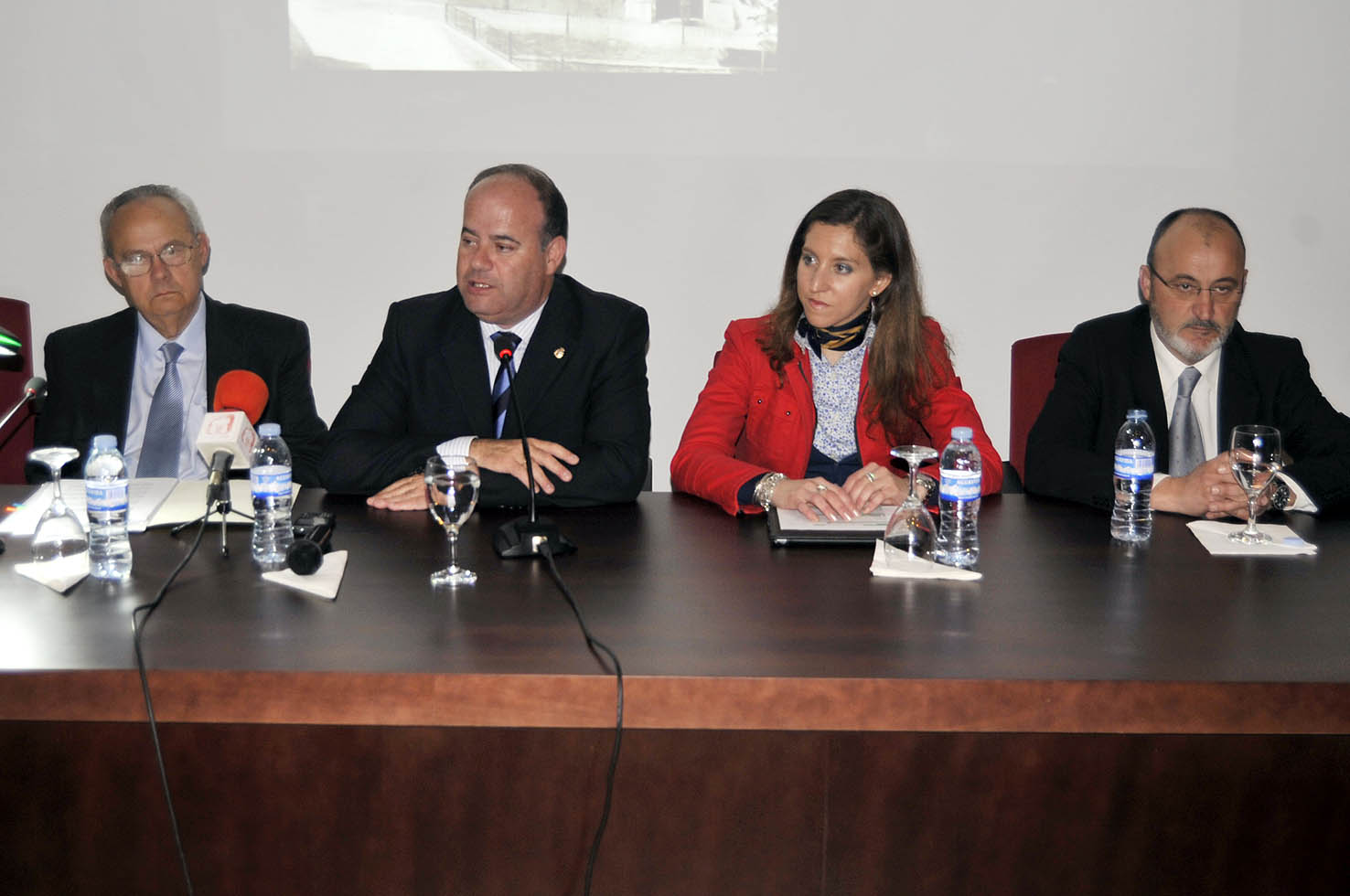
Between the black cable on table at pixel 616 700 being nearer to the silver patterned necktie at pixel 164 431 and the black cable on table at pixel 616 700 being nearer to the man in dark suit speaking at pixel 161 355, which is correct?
the man in dark suit speaking at pixel 161 355

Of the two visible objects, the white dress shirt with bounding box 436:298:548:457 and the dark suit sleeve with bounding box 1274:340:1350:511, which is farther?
the white dress shirt with bounding box 436:298:548:457

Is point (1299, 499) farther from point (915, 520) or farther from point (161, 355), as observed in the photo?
point (161, 355)

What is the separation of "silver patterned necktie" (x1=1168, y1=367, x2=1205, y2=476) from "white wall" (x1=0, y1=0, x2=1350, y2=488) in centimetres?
97

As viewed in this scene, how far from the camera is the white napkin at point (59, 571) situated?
1.82m

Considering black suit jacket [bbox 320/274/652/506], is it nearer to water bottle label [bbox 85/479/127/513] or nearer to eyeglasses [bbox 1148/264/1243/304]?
water bottle label [bbox 85/479/127/513]

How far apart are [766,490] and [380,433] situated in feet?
2.95

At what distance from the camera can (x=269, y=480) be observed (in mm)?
1984

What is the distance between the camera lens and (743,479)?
2.38 metres

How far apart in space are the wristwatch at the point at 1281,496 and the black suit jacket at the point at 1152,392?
1.42 ft

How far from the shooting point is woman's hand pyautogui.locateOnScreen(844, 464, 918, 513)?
7.52 feet

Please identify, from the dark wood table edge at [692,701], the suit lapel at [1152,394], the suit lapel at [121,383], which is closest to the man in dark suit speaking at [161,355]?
the suit lapel at [121,383]

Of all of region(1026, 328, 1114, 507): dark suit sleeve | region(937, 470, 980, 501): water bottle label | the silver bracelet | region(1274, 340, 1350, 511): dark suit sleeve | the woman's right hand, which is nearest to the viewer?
region(937, 470, 980, 501): water bottle label

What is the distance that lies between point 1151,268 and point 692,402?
58.4 inches

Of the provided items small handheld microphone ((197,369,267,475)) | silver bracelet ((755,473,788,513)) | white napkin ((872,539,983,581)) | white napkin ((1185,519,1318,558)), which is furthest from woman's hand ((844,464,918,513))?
small handheld microphone ((197,369,267,475))
